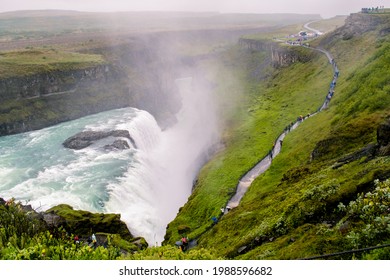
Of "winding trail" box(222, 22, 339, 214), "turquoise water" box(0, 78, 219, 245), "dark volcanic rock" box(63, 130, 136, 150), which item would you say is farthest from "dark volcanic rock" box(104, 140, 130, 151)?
"winding trail" box(222, 22, 339, 214)

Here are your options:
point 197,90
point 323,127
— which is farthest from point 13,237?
point 197,90

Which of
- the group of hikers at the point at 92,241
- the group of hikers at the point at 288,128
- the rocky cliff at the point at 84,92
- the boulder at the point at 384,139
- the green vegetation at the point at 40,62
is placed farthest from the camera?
the green vegetation at the point at 40,62

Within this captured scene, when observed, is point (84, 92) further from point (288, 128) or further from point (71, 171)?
point (288, 128)

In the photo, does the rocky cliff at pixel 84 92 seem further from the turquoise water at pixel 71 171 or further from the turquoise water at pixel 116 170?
the turquoise water at pixel 71 171

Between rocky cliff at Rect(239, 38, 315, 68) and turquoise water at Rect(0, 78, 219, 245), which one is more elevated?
rocky cliff at Rect(239, 38, 315, 68)

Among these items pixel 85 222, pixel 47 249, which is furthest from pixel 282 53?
pixel 47 249

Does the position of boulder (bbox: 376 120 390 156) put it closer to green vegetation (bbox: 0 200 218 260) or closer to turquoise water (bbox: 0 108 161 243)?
green vegetation (bbox: 0 200 218 260)

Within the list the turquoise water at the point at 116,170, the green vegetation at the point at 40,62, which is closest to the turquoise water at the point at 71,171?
the turquoise water at the point at 116,170

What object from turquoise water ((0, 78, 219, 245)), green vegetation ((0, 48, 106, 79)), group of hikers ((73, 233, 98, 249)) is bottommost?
turquoise water ((0, 78, 219, 245))
